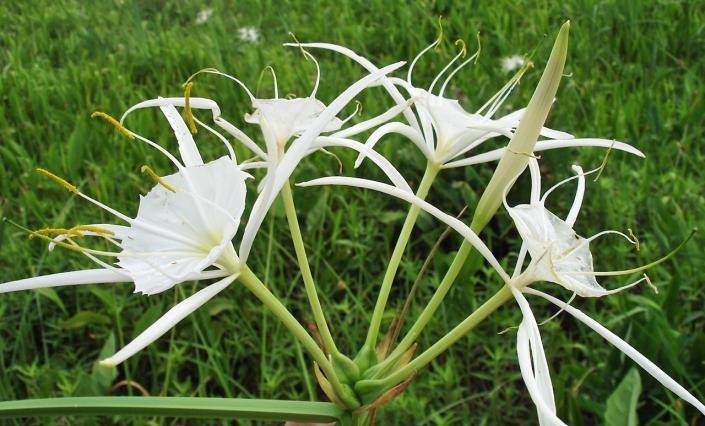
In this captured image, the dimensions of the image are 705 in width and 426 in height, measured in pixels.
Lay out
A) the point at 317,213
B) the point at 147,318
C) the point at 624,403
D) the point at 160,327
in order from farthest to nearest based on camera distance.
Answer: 1. the point at 317,213
2. the point at 147,318
3. the point at 624,403
4. the point at 160,327

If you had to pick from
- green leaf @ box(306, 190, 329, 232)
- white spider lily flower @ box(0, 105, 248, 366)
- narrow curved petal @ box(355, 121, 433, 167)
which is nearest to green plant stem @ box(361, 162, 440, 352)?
narrow curved petal @ box(355, 121, 433, 167)

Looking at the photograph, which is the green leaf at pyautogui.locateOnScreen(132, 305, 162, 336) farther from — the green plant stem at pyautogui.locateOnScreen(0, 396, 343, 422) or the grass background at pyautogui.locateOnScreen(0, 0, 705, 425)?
the green plant stem at pyautogui.locateOnScreen(0, 396, 343, 422)

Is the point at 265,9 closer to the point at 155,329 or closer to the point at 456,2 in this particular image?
the point at 456,2

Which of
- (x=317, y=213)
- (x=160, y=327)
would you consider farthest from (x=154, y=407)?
(x=317, y=213)

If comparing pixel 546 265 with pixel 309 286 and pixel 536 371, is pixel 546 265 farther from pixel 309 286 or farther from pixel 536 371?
pixel 309 286

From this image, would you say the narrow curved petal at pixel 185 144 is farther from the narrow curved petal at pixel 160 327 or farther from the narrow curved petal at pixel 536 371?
the narrow curved petal at pixel 536 371

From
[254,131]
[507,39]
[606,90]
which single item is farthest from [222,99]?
[606,90]
